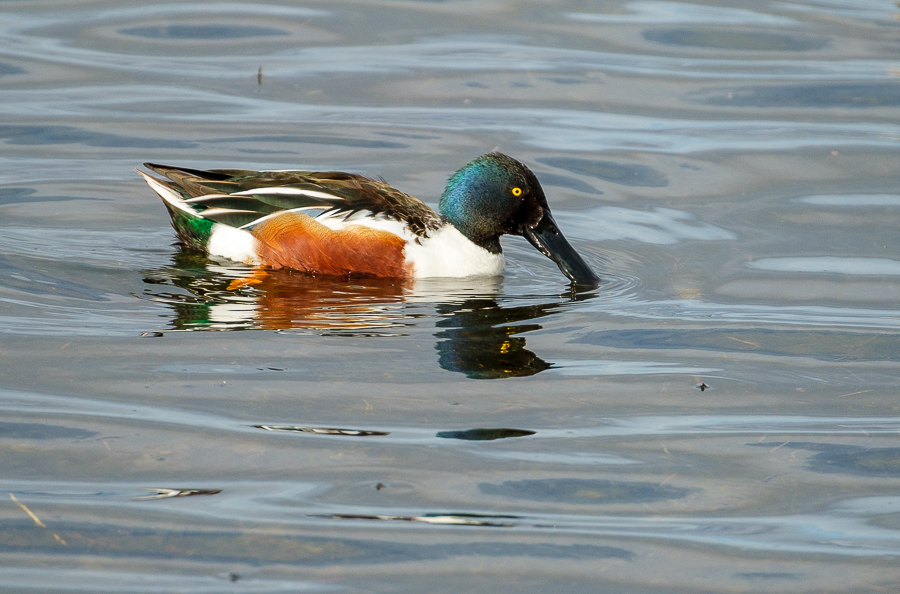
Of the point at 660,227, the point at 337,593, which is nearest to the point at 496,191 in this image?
the point at 660,227

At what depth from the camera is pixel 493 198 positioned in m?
7.50

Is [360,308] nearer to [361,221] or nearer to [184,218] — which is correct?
[361,221]

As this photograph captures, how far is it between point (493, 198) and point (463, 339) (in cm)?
171

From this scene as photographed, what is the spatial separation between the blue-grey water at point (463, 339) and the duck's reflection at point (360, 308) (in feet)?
0.10

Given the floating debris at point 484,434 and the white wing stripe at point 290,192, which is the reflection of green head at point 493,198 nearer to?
the white wing stripe at point 290,192

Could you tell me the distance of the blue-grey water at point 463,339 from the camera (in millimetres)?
3992

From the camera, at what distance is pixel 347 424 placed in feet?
15.9

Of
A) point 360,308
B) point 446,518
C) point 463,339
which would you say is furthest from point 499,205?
point 446,518

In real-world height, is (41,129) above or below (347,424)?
above

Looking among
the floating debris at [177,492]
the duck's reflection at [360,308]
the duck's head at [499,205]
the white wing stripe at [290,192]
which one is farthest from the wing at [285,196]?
the floating debris at [177,492]

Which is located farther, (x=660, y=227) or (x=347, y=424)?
(x=660, y=227)

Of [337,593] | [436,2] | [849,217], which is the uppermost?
[436,2]

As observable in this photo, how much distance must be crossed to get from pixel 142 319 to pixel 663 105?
247 inches

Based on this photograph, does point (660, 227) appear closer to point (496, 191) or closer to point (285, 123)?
point (496, 191)
